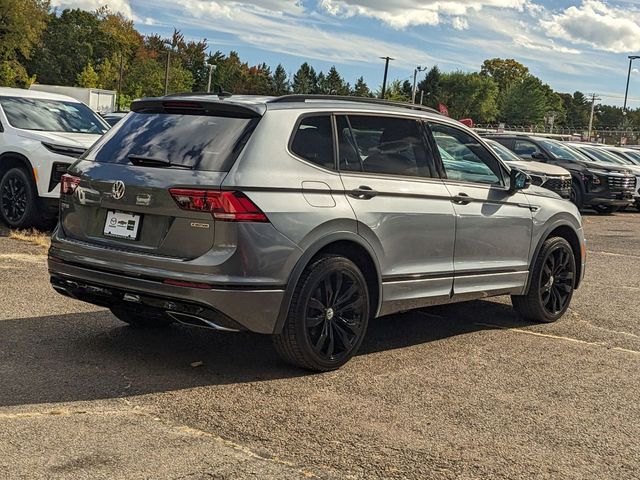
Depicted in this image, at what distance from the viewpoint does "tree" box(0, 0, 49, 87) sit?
67812 mm

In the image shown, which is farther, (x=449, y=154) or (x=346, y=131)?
(x=449, y=154)

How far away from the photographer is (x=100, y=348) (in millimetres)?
5512

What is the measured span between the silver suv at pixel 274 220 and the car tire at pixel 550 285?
3.10 ft

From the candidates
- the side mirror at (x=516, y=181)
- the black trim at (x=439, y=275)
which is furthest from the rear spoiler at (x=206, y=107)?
the side mirror at (x=516, y=181)

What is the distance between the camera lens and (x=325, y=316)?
16.7 ft

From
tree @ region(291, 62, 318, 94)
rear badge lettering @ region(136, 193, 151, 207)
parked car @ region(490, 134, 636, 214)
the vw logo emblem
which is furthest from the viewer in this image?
tree @ region(291, 62, 318, 94)

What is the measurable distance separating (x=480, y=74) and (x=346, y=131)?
481 feet

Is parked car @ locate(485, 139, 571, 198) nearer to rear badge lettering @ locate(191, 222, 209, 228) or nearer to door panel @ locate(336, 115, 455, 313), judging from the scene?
door panel @ locate(336, 115, 455, 313)

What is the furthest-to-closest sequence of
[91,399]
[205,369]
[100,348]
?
[100,348], [205,369], [91,399]

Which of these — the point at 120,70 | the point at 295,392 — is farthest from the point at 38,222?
the point at 120,70

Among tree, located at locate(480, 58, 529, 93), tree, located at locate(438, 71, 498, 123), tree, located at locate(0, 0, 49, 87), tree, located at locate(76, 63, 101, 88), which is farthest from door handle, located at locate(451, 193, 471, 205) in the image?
tree, located at locate(480, 58, 529, 93)

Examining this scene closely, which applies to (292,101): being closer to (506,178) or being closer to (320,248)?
(320,248)

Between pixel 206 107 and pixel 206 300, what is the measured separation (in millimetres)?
1243

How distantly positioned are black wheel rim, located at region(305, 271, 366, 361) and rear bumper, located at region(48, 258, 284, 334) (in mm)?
317
